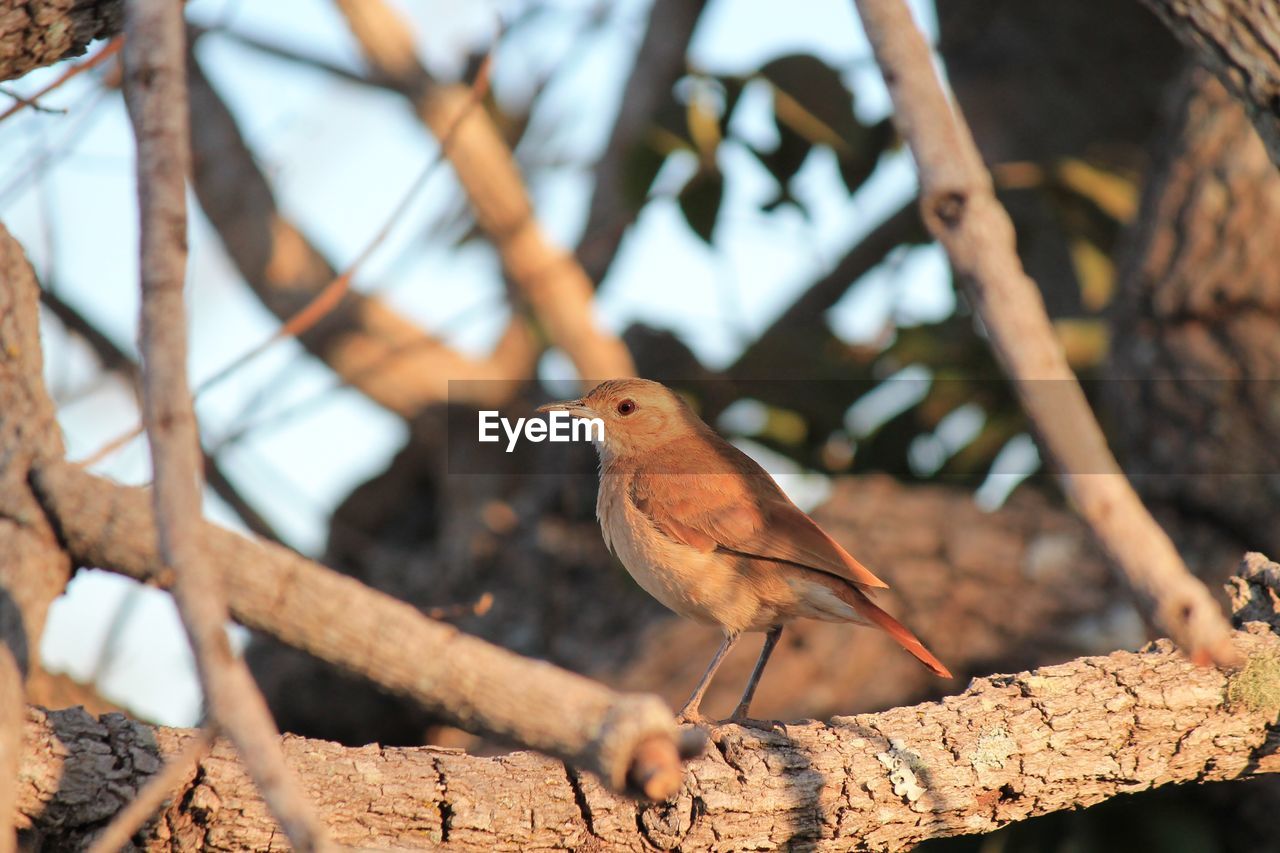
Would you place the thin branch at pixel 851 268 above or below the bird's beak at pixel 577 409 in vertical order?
above

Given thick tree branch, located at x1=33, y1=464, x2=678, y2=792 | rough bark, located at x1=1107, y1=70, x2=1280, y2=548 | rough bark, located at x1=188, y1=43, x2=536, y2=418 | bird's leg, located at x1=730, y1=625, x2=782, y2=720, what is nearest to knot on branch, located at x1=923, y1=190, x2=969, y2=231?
thick tree branch, located at x1=33, y1=464, x2=678, y2=792

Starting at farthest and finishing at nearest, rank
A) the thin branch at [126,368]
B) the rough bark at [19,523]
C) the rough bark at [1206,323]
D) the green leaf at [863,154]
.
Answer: the thin branch at [126,368]
the green leaf at [863,154]
the rough bark at [1206,323]
the rough bark at [19,523]

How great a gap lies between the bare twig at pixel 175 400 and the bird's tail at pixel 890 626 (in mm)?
1951

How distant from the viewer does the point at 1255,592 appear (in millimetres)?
3330

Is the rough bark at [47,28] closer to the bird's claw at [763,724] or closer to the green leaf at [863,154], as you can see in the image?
the bird's claw at [763,724]

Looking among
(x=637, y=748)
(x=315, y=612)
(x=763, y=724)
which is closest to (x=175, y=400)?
(x=315, y=612)

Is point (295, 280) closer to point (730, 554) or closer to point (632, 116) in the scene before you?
point (632, 116)

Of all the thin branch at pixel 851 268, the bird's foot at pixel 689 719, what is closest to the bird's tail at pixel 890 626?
the bird's foot at pixel 689 719

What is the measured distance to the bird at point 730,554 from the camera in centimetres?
350

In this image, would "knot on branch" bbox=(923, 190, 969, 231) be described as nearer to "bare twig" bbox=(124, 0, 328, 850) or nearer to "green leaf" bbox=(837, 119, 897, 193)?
"bare twig" bbox=(124, 0, 328, 850)

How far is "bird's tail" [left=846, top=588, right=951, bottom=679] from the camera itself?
10.5ft

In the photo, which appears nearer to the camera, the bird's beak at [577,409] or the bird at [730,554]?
the bird at [730,554]

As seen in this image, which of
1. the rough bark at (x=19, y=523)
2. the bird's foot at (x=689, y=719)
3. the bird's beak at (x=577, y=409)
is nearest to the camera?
the rough bark at (x=19, y=523)

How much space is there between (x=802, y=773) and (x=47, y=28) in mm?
2328
